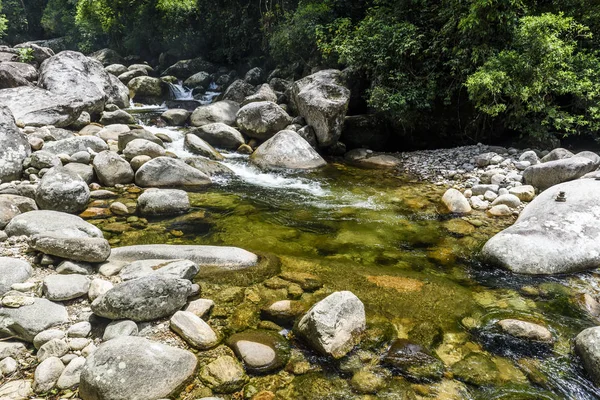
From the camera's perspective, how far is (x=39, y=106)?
941cm

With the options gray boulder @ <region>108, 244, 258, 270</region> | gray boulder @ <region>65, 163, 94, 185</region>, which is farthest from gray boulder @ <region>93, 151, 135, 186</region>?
gray boulder @ <region>108, 244, 258, 270</region>

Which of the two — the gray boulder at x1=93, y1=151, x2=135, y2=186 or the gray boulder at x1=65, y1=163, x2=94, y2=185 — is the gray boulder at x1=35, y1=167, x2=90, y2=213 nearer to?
the gray boulder at x1=65, y1=163, x2=94, y2=185

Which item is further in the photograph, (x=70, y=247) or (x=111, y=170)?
(x=111, y=170)

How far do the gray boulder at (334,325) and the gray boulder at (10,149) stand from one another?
5.99 m

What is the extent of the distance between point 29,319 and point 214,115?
9.84m

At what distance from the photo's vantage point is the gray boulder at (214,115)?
39.5 ft

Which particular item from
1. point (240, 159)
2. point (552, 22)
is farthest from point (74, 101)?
point (552, 22)

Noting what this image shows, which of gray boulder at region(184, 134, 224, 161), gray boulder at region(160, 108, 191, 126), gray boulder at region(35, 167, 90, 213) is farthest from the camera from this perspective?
gray boulder at region(160, 108, 191, 126)

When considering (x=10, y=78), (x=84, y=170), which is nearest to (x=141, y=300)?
(x=84, y=170)

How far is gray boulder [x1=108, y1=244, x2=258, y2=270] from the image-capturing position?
14.4 feet

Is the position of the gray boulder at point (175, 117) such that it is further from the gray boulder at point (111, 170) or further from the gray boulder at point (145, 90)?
the gray boulder at point (111, 170)

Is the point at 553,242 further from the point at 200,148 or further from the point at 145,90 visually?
the point at 145,90

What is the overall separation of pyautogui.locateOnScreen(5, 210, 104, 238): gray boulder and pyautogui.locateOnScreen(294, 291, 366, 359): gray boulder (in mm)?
Result: 2970

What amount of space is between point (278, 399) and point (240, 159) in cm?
769
